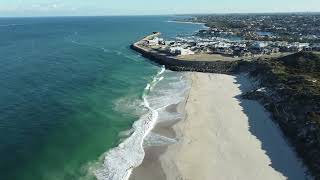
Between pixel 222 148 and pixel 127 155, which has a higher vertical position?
pixel 127 155

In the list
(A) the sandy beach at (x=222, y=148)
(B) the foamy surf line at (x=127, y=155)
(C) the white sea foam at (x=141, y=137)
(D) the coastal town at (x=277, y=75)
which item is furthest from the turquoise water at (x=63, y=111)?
(D) the coastal town at (x=277, y=75)

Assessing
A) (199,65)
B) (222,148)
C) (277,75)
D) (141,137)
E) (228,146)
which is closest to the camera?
(222,148)

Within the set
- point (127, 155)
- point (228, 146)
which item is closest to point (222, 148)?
point (228, 146)

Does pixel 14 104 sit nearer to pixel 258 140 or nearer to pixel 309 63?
pixel 258 140

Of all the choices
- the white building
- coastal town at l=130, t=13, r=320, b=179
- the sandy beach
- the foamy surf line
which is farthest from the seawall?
the foamy surf line

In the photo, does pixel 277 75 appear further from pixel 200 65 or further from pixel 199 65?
pixel 199 65

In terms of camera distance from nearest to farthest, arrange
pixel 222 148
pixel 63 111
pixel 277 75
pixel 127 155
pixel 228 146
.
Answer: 1. pixel 127 155
2. pixel 222 148
3. pixel 228 146
4. pixel 63 111
5. pixel 277 75

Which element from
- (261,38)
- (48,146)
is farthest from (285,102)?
(261,38)

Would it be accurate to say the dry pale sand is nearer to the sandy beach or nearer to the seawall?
the sandy beach
